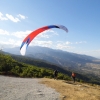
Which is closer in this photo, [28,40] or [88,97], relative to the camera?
[88,97]

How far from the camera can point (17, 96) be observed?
16.2 meters

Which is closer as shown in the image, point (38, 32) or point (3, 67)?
point (38, 32)

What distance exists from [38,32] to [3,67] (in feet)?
63.3

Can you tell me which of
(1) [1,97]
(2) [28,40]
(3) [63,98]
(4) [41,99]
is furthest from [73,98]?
(2) [28,40]

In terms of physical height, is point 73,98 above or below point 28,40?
below

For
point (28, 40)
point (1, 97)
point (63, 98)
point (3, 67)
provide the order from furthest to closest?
point (3, 67) → point (28, 40) → point (63, 98) → point (1, 97)

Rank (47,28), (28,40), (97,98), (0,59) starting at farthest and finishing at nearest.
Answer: (0,59) < (47,28) < (28,40) < (97,98)

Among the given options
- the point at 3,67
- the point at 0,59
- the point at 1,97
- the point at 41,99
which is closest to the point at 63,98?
the point at 41,99

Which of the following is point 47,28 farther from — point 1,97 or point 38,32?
point 1,97

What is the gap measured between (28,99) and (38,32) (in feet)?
36.3

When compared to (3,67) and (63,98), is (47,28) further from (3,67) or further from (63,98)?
(3,67)

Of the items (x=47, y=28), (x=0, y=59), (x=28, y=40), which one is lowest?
(x=0, y=59)

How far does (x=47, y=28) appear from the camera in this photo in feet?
84.5

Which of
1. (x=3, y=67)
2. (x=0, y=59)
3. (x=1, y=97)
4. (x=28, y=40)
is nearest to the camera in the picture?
(x=1, y=97)
